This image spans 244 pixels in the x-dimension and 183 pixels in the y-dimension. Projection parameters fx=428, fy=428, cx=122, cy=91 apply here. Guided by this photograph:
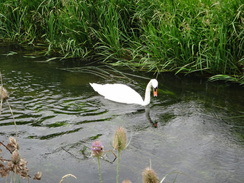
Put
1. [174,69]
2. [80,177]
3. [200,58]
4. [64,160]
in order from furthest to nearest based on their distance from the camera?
1. [174,69]
2. [200,58]
3. [64,160]
4. [80,177]

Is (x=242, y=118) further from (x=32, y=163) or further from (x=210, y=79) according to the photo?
(x=32, y=163)

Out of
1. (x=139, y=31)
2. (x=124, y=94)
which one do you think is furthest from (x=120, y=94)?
(x=139, y=31)

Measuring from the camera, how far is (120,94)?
21.6 feet

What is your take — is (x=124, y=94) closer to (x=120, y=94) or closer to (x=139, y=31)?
(x=120, y=94)

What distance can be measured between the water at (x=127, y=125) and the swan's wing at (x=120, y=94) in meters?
0.11

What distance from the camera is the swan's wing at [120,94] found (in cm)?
652

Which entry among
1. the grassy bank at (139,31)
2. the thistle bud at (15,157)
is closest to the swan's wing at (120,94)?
the grassy bank at (139,31)

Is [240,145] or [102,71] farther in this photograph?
[102,71]

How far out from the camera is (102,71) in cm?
793

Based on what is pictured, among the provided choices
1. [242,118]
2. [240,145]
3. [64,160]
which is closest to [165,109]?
[242,118]

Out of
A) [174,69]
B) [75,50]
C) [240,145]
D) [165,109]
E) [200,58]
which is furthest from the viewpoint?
[75,50]

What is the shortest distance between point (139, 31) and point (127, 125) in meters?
3.38

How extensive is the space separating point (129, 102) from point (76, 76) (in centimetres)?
156

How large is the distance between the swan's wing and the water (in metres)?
0.11
